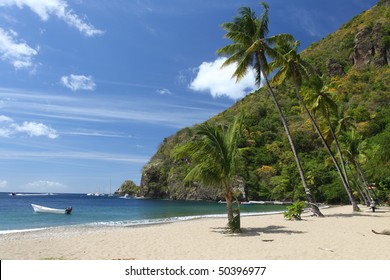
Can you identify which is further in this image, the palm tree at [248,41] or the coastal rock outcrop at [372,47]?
the coastal rock outcrop at [372,47]

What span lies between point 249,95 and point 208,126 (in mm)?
91012

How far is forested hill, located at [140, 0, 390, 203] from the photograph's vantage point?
60125 millimetres

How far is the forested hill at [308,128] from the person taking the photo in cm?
6012

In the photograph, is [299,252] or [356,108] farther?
[356,108]

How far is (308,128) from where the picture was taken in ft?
237

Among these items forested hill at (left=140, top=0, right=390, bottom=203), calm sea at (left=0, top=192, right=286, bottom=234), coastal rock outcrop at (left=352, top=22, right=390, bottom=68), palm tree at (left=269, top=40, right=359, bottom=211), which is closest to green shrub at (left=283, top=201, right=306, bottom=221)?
palm tree at (left=269, top=40, right=359, bottom=211)

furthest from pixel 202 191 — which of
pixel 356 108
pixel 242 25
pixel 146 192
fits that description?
pixel 242 25

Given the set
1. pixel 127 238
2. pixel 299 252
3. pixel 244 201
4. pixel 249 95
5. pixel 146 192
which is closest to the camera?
pixel 299 252

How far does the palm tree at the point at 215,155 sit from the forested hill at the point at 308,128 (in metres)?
32.8

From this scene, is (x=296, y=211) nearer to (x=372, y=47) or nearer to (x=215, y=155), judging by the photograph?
(x=215, y=155)

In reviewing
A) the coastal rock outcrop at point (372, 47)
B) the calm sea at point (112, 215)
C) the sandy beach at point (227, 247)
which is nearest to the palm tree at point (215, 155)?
the sandy beach at point (227, 247)

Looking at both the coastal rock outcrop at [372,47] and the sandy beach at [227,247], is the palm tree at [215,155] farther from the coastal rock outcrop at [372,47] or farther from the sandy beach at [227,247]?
the coastal rock outcrop at [372,47]

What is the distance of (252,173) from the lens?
69.3 metres

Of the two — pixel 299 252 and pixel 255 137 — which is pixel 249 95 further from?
pixel 299 252
